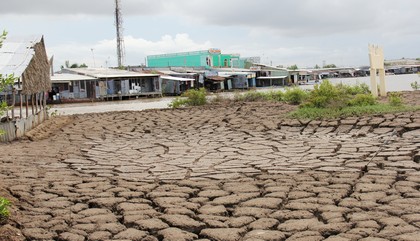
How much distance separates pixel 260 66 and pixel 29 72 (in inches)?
1736

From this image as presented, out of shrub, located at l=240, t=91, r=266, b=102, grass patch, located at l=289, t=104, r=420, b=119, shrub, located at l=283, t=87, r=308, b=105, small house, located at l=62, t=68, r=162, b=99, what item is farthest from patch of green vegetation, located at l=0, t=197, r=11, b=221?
small house, located at l=62, t=68, r=162, b=99

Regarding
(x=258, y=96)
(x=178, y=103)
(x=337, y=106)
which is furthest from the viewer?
(x=258, y=96)

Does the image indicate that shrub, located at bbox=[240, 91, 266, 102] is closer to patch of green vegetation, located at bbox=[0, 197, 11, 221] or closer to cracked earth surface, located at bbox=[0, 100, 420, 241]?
cracked earth surface, located at bbox=[0, 100, 420, 241]

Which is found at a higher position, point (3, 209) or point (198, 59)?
point (198, 59)

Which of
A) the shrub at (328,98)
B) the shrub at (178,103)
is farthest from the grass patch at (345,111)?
the shrub at (178,103)

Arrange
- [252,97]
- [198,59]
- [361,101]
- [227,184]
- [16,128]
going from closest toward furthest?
[227,184]
[16,128]
[361,101]
[252,97]
[198,59]

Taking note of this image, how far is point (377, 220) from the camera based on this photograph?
4012mm

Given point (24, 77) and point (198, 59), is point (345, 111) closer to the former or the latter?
point (24, 77)

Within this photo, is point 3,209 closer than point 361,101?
Yes

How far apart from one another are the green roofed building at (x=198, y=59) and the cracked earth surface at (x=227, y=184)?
4004cm

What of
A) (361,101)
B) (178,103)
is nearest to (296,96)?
(361,101)

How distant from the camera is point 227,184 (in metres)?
5.65

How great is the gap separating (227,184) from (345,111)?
22.5 ft

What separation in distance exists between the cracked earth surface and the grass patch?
71cm
